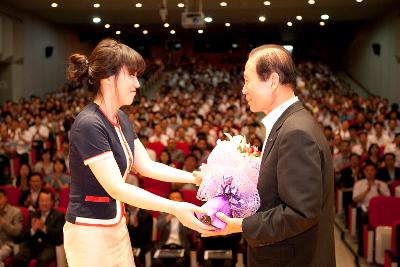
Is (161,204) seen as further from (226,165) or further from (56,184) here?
(56,184)

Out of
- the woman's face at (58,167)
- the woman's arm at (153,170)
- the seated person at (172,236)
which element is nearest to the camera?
the woman's arm at (153,170)

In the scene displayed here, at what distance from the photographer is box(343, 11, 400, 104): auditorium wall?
1566cm

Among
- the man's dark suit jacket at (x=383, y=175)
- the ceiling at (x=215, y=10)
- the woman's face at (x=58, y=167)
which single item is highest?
the ceiling at (x=215, y=10)

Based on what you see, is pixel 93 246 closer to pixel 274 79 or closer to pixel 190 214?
pixel 190 214

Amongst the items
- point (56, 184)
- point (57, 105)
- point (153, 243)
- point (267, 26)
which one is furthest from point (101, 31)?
point (153, 243)

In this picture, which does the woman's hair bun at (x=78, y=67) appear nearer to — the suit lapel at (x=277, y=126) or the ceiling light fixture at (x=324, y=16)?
the suit lapel at (x=277, y=126)

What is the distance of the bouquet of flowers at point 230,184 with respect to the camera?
2039 millimetres

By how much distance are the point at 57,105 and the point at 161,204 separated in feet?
42.3

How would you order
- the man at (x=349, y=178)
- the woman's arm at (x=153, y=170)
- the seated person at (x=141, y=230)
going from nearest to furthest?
the woman's arm at (x=153, y=170)
the seated person at (x=141, y=230)
the man at (x=349, y=178)

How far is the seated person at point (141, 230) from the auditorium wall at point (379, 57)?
38.2 ft

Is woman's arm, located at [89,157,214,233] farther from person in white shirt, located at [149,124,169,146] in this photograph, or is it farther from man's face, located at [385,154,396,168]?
person in white shirt, located at [149,124,169,146]

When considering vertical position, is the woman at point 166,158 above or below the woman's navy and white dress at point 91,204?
below

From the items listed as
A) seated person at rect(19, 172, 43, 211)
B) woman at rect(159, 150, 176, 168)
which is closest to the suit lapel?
seated person at rect(19, 172, 43, 211)

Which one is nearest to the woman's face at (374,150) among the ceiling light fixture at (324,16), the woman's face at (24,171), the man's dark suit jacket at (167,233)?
the man's dark suit jacket at (167,233)
